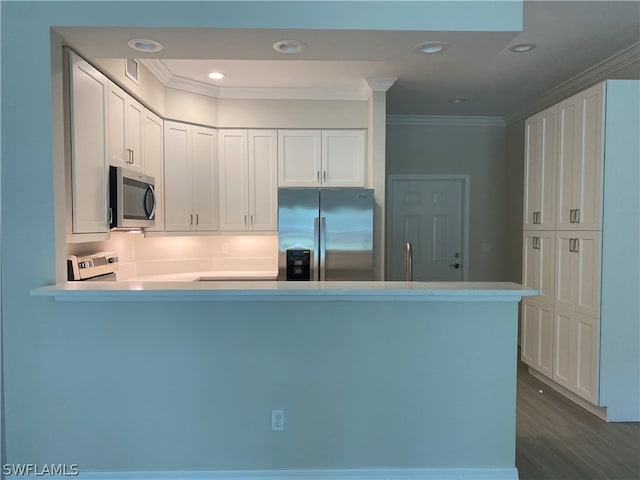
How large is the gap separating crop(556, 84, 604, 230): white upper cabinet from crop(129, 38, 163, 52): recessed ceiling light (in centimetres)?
271

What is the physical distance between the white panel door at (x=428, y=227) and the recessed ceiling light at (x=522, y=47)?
2029mm

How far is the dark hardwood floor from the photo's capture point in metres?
2.20

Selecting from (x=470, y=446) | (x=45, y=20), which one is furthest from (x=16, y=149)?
(x=470, y=446)

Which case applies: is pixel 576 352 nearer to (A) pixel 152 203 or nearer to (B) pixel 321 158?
(B) pixel 321 158

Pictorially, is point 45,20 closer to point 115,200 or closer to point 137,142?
point 115,200

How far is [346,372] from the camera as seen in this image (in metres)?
2.02

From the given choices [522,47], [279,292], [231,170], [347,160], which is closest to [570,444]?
[279,292]

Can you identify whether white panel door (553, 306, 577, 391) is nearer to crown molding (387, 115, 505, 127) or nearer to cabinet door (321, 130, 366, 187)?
cabinet door (321, 130, 366, 187)

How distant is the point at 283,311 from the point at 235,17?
136cm

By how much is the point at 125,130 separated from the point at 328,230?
5.57ft

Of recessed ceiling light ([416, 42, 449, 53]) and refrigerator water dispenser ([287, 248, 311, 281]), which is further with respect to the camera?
refrigerator water dispenser ([287, 248, 311, 281])

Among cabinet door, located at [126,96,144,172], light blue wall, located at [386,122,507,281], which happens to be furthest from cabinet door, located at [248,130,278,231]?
light blue wall, located at [386,122,507,281]
